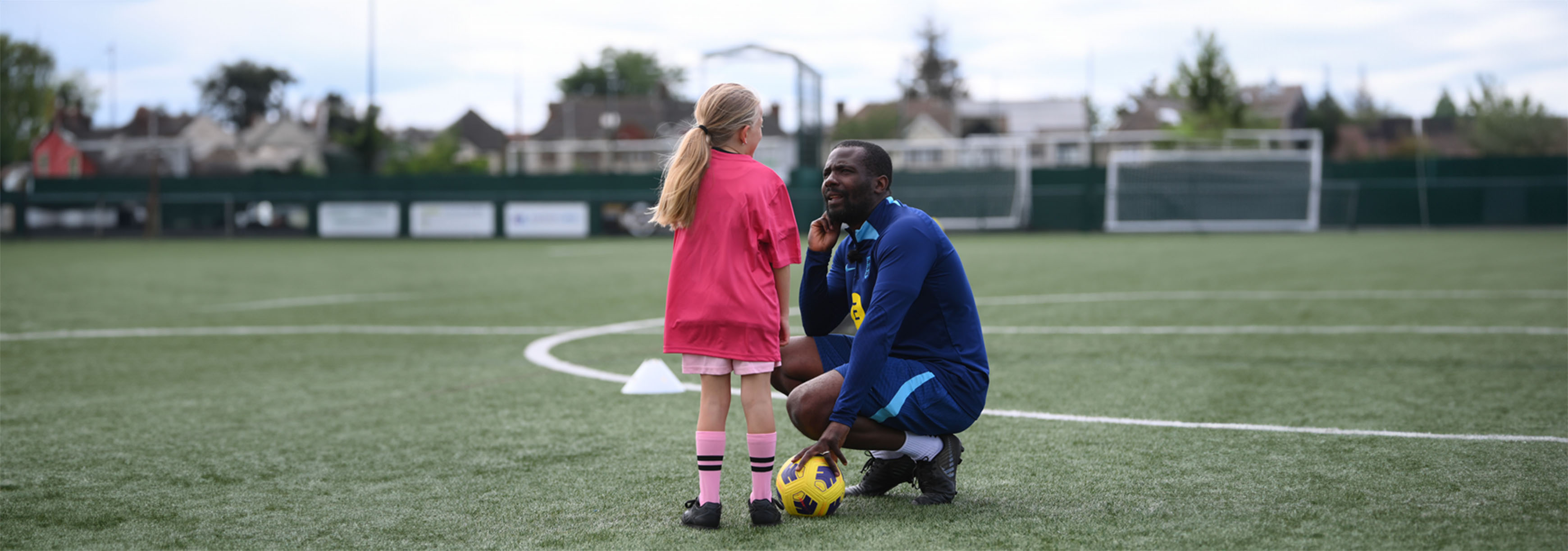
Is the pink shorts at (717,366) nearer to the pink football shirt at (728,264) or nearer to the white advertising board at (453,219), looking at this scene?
the pink football shirt at (728,264)

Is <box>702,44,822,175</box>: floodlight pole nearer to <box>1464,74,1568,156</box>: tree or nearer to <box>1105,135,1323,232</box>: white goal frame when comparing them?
<box>1105,135,1323,232</box>: white goal frame

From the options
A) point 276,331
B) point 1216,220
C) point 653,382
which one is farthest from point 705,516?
point 1216,220

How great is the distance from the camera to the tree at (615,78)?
3969 inches

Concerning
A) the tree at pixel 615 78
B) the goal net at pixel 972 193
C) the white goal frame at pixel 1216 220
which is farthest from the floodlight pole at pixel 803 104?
the tree at pixel 615 78

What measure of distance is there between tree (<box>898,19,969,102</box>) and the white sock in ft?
254

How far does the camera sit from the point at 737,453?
180 inches

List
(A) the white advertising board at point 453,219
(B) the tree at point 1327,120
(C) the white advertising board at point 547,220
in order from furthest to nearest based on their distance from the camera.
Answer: (B) the tree at point 1327,120
(A) the white advertising board at point 453,219
(C) the white advertising board at point 547,220

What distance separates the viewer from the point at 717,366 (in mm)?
3385

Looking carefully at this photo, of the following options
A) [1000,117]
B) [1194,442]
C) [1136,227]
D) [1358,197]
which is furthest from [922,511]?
[1000,117]

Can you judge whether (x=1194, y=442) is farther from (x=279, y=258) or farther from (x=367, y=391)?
(x=279, y=258)

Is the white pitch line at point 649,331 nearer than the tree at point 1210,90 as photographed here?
Yes

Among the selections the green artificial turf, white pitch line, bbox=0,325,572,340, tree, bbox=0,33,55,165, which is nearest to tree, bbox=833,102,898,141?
tree, bbox=0,33,55,165

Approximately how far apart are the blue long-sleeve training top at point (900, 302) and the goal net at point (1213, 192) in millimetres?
26925

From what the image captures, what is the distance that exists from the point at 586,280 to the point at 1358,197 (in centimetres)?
2321
